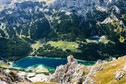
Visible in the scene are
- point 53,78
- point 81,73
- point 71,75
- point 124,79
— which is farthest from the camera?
point 53,78

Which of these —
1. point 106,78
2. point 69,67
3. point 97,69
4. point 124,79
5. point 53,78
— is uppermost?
point 69,67

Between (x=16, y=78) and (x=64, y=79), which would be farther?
(x=64, y=79)

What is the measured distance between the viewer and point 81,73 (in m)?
86.9

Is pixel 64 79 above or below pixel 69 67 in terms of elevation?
below

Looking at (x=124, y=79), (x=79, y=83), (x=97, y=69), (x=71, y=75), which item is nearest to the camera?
(x=124, y=79)

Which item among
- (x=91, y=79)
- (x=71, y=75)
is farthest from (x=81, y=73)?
(x=91, y=79)

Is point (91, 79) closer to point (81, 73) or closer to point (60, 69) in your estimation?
point (81, 73)

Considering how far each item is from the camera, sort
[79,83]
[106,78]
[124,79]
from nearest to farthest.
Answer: [124,79] < [106,78] < [79,83]

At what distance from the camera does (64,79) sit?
96625 millimetres

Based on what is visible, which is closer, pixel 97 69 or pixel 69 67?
pixel 97 69

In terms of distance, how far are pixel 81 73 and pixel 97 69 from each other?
461 inches

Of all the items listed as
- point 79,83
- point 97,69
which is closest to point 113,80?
point 79,83

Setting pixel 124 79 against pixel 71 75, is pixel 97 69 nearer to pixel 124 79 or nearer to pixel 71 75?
pixel 71 75

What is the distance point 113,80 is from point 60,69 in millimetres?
65303
